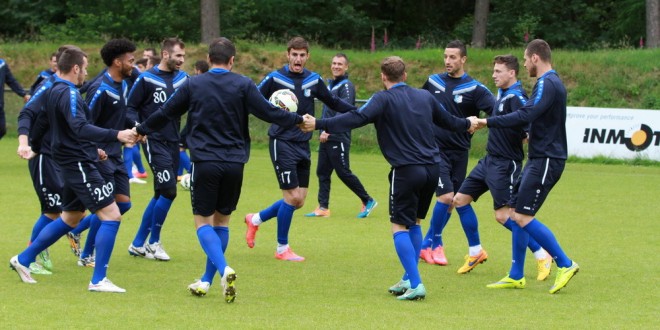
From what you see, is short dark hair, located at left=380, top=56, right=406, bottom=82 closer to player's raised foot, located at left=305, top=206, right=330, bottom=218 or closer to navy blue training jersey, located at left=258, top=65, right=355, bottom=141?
navy blue training jersey, located at left=258, top=65, right=355, bottom=141

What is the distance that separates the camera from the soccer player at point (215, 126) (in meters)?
8.01

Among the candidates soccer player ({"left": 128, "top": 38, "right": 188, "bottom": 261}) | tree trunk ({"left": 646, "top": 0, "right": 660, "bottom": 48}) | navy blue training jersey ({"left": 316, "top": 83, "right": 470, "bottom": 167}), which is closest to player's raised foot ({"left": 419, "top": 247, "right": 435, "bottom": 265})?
navy blue training jersey ({"left": 316, "top": 83, "right": 470, "bottom": 167})

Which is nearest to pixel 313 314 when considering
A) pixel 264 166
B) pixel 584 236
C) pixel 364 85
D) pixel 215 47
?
pixel 215 47

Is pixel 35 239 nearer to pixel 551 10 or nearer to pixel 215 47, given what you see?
pixel 215 47

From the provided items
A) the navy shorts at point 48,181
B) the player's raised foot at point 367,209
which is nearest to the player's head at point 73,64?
the navy shorts at point 48,181

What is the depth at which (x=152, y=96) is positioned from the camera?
1030 centimetres

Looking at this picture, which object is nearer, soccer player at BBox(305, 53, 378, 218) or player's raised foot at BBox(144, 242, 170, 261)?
player's raised foot at BBox(144, 242, 170, 261)

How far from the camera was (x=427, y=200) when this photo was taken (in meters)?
8.56

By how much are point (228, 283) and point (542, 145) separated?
291cm

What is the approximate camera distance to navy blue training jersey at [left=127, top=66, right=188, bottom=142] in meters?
10.2

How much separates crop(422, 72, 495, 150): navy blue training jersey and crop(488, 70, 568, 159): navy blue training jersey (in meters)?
1.50

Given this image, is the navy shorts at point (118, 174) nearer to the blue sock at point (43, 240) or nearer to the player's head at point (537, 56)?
the blue sock at point (43, 240)

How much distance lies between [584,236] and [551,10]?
27504 mm

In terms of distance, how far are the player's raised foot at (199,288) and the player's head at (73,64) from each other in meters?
1.98
